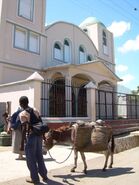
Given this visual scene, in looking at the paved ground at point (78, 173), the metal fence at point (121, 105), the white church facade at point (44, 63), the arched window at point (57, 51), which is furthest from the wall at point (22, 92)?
the metal fence at point (121, 105)

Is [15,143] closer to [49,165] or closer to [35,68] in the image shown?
[49,165]

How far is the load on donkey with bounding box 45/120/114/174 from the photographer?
6547mm

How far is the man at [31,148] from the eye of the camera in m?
5.54

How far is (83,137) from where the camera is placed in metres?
6.90

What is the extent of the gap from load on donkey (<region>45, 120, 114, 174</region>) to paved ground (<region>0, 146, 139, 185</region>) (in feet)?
1.07

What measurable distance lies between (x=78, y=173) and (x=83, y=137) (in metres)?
0.88

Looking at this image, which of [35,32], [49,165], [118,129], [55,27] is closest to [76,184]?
[49,165]

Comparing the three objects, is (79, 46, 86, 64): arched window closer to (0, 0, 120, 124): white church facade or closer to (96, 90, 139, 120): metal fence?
(0, 0, 120, 124): white church facade

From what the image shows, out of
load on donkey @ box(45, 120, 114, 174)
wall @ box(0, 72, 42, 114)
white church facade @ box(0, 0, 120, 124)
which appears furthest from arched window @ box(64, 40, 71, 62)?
load on donkey @ box(45, 120, 114, 174)

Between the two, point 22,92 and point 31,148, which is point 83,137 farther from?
point 22,92

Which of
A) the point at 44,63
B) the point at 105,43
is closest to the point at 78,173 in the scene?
the point at 44,63

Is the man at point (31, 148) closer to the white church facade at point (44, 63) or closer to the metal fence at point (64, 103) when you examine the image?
the white church facade at point (44, 63)

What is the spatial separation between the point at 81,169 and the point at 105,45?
20744 millimetres

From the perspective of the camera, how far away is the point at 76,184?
18.7 feet
